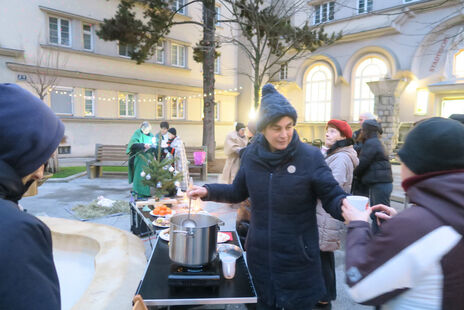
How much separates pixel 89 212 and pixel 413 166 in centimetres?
650

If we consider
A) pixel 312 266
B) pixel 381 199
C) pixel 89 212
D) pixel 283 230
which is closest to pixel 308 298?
pixel 312 266

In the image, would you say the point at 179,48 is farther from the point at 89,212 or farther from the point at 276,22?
the point at 89,212

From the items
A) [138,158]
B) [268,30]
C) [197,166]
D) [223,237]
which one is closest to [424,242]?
[223,237]

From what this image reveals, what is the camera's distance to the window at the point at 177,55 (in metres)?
18.9

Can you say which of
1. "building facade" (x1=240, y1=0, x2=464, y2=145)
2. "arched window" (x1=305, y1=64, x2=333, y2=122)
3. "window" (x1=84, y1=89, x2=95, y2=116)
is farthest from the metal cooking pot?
"arched window" (x1=305, y1=64, x2=333, y2=122)

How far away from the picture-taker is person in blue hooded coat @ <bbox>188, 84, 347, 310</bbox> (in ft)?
6.30

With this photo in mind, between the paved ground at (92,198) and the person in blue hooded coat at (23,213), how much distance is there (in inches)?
133

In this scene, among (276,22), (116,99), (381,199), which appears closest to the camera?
(381,199)

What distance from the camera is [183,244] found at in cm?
188

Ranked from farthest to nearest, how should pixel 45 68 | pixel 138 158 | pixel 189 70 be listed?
pixel 189 70 → pixel 45 68 → pixel 138 158

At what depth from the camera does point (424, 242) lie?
103 cm

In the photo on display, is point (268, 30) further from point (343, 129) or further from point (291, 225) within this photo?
point (291, 225)

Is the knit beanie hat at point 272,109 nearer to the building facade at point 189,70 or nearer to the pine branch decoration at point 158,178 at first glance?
the pine branch decoration at point 158,178

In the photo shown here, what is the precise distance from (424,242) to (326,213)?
203 centimetres
